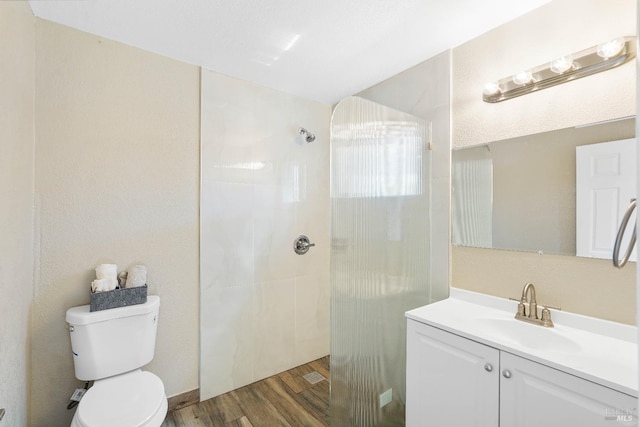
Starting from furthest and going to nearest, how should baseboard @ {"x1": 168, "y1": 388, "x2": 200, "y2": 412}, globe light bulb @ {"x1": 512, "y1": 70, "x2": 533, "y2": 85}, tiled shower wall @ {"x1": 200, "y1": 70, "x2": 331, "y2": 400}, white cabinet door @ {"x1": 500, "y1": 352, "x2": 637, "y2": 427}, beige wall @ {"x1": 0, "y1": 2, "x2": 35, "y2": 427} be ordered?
tiled shower wall @ {"x1": 200, "y1": 70, "x2": 331, "y2": 400}
baseboard @ {"x1": 168, "y1": 388, "x2": 200, "y2": 412}
globe light bulb @ {"x1": 512, "y1": 70, "x2": 533, "y2": 85}
beige wall @ {"x1": 0, "y1": 2, "x2": 35, "y2": 427}
white cabinet door @ {"x1": 500, "y1": 352, "x2": 637, "y2": 427}

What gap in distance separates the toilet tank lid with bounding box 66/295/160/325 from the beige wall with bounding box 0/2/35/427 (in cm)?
19

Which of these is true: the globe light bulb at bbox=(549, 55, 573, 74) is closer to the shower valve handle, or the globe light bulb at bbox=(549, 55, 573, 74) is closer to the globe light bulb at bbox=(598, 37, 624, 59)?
the globe light bulb at bbox=(598, 37, 624, 59)

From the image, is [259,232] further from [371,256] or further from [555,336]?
[555,336]

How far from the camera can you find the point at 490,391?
1097 millimetres

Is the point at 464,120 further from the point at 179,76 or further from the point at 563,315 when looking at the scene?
the point at 179,76

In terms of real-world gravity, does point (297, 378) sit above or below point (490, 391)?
below

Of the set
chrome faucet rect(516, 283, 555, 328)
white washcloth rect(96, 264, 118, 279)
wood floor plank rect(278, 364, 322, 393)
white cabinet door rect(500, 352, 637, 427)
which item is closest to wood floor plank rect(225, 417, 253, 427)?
wood floor plank rect(278, 364, 322, 393)

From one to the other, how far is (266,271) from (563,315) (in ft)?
6.01

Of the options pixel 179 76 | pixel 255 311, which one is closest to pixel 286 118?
pixel 179 76

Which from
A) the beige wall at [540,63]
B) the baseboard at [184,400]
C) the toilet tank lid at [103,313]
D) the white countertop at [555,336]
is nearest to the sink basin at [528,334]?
the white countertop at [555,336]

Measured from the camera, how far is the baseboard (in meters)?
1.89

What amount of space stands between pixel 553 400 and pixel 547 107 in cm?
125

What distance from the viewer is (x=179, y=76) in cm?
192

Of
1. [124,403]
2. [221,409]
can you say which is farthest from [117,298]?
[221,409]
